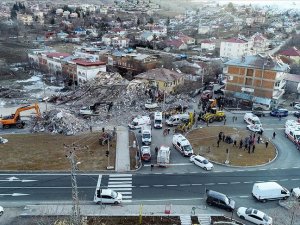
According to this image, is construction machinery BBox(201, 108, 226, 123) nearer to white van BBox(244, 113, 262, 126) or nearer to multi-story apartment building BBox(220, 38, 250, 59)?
white van BBox(244, 113, 262, 126)

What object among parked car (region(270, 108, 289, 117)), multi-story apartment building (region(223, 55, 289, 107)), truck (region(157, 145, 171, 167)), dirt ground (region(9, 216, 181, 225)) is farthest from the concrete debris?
dirt ground (region(9, 216, 181, 225))

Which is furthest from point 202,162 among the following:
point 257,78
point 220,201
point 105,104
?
point 257,78

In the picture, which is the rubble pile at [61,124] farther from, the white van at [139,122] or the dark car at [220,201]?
the dark car at [220,201]

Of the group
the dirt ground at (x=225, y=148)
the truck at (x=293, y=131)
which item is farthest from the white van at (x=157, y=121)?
the truck at (x=293, y=131)

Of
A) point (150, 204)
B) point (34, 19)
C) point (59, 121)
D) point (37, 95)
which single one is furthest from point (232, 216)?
point (34, 19)

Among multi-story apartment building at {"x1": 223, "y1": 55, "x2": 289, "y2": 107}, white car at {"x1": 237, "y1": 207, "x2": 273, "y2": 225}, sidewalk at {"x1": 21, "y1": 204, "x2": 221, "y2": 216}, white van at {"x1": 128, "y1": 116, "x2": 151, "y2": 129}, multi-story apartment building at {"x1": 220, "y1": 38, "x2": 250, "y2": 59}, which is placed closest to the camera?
white car at {"x1": 237, "y1": 207, "x2": 273, "y2": 225}
